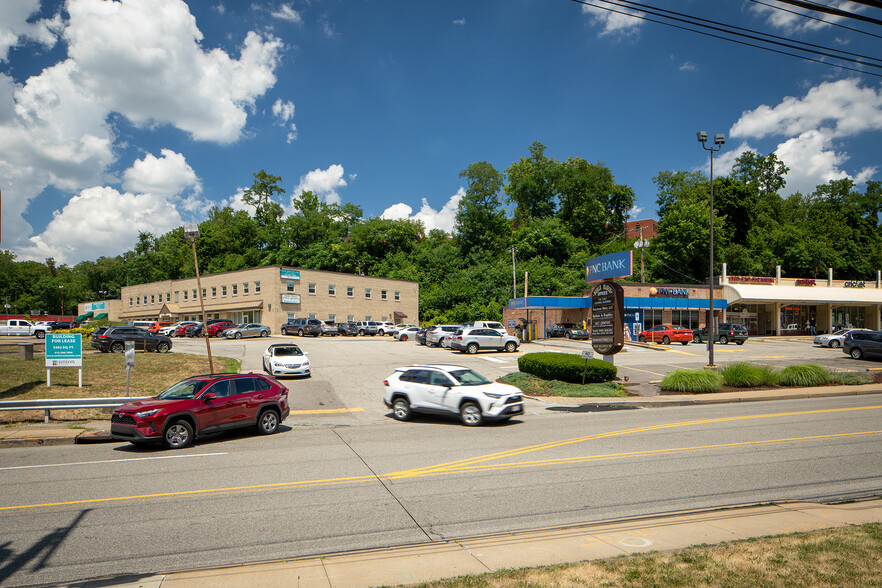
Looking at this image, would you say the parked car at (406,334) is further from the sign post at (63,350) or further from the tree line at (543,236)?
the sign post at (63,350)

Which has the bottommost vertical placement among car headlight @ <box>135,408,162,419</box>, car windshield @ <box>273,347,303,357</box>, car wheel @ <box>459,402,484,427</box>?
car wheel @ <box>459,402,484,427</box>

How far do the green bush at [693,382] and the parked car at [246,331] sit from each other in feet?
124

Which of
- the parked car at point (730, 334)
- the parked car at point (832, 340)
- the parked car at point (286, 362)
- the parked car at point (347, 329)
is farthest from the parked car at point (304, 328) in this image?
the parked car at point (832, 340)

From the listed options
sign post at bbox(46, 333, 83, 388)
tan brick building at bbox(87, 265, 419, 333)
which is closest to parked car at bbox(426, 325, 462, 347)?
tan brick building at bbox(87, 265, 419, 333)

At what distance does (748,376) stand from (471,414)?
545 inches

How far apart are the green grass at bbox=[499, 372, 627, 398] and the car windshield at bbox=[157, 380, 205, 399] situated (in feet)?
40.6

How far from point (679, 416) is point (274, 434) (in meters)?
11.8

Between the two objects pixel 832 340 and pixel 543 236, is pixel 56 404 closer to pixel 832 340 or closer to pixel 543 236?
pixel 832 340

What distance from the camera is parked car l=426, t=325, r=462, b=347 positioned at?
39.8 meters

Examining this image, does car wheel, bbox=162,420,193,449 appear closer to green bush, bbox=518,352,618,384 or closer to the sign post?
the sign post

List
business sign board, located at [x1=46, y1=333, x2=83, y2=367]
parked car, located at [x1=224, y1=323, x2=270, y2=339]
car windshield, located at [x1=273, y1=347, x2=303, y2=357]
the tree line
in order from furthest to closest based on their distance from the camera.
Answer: the tree line
parked car, located at [x1=224, y1=323, x2=270, y2=339]
car windshield, located at [x1=273, y1=347, x2=303, y2=357]
business sign board, located at [x1=46, y1=333, x2=83, y2=367]

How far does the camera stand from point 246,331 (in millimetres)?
48688

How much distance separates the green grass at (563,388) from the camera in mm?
20500

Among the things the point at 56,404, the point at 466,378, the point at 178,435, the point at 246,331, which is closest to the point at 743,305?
the point at 246,331
